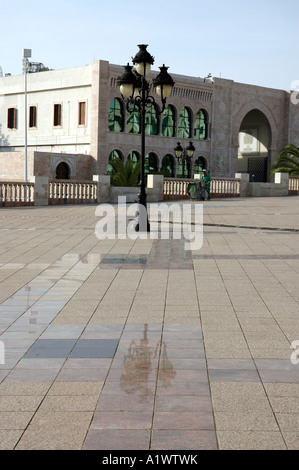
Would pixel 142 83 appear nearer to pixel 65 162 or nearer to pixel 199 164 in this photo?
pixel 65 162

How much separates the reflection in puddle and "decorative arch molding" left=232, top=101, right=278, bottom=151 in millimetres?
48308

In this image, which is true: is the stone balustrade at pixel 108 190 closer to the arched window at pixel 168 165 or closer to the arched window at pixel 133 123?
the arched window at pixel 133 123

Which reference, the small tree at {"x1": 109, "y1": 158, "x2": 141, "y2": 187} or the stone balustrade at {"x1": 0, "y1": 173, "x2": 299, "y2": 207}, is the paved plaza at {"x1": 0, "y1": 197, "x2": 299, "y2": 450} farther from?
the small tree at {"x1": 109, "y1": 158, "x2": 141, "y2": 187}

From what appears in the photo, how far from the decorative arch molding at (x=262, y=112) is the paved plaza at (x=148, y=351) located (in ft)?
138

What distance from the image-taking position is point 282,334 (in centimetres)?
650

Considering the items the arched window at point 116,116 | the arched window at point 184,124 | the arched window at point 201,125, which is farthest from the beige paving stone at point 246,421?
the arched window at point 201,125

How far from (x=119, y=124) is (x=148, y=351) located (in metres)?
42.2

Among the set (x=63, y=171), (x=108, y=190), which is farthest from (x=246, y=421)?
(x=63, y=171)

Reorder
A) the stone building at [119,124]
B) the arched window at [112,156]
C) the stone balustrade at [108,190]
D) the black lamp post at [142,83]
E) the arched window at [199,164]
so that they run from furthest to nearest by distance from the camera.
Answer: the arched window at [199,164] < the arched window at [112,156] < the stone building at [119,124] < the stone balustrade at [108,190] < the black lamp post at [142,83]

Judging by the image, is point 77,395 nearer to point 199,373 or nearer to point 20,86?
point 199,373

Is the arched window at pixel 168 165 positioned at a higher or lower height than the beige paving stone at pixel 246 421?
higher

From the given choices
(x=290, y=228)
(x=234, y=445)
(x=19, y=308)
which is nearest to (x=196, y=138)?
(x=290, y=228)

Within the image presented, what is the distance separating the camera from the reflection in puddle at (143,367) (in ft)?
16.0

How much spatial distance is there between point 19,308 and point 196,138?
148 feet
